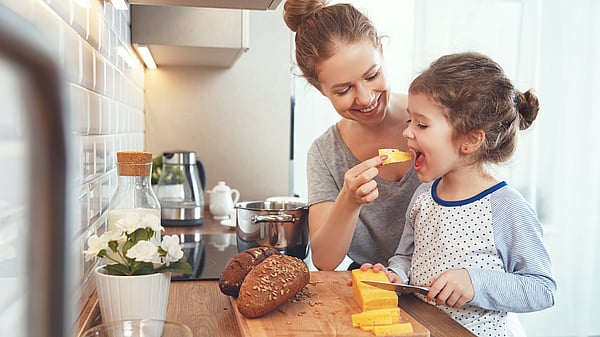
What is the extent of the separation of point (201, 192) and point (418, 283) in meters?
1.04

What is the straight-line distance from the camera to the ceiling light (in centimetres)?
197

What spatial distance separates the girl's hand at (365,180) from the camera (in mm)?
1305

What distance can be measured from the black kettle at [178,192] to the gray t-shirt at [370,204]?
0.53 m

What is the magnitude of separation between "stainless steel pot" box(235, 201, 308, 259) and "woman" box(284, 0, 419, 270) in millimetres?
95

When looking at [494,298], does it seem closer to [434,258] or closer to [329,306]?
[434,258]

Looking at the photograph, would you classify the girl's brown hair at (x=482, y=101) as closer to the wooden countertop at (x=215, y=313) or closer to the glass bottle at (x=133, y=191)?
the wooden countertop at (x=215, y=313)

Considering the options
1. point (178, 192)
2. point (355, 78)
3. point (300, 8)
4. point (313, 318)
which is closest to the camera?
point (313, 318)

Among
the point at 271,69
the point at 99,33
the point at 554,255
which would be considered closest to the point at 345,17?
the point at 99,33

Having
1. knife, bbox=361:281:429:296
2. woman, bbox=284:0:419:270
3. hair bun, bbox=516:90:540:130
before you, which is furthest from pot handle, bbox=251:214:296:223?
hair bun, bbox=516:90:540:130

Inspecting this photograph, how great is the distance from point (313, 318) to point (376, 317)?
0.11 m

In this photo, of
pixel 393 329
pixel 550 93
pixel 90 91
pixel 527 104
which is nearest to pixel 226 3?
pixel 90 91

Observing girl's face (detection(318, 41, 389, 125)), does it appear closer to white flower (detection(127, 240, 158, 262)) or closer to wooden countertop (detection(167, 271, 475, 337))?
wooden countertop (detection(167, 271, 475, 337))

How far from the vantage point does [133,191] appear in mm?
1098

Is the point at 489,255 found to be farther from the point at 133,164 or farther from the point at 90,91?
the point at 90,91
